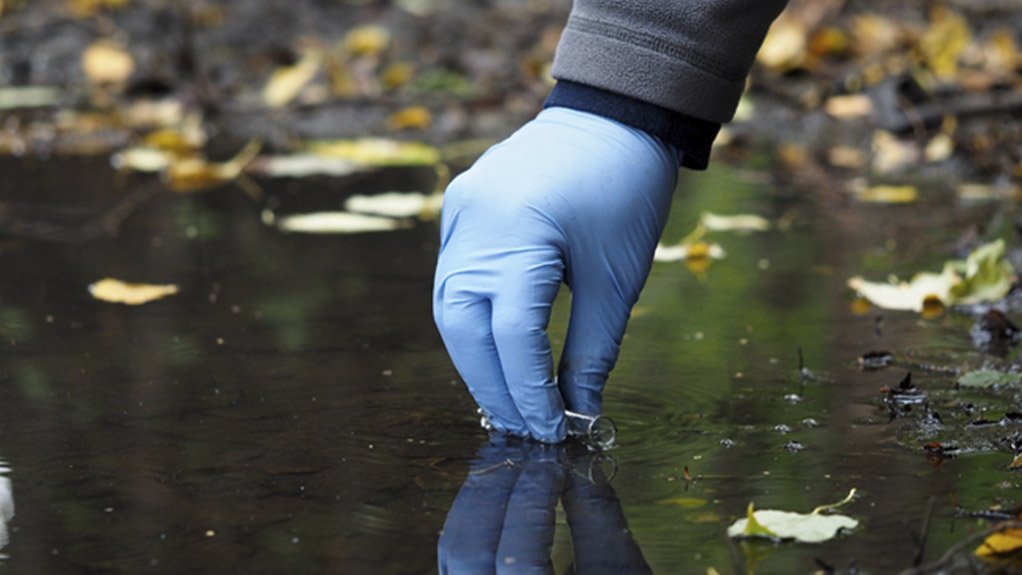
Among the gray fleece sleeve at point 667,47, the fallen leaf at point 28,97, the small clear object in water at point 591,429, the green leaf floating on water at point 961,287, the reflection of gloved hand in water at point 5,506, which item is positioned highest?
the gray fleece sleeve at point 667,47

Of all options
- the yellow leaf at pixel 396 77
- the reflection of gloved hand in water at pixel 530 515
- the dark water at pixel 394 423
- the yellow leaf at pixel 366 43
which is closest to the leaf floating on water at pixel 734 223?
the dark water at pixel 394 423

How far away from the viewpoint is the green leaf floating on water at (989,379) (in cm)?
217

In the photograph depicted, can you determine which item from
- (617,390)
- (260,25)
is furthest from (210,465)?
(260,25)

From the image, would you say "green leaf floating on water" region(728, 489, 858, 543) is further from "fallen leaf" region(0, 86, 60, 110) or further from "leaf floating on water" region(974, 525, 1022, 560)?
"fallen leaf" region(0, 86, 60, 110)

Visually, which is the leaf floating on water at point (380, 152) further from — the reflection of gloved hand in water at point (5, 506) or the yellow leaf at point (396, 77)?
the reflection of gloved hand in water at point (5, 506)

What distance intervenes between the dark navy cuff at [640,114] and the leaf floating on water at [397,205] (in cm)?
159

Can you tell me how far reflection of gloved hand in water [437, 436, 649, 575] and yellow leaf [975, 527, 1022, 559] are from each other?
334 millimetres

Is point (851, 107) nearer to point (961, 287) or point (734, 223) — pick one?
point (734, 223)

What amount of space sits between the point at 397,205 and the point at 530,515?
205 centimetres

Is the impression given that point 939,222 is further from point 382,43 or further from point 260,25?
point 260,25

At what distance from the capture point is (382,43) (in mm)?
5641

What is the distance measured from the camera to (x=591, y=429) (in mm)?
1955

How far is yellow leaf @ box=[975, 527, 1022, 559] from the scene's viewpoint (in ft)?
4.89

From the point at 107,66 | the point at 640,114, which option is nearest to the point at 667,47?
the point at 640,114
